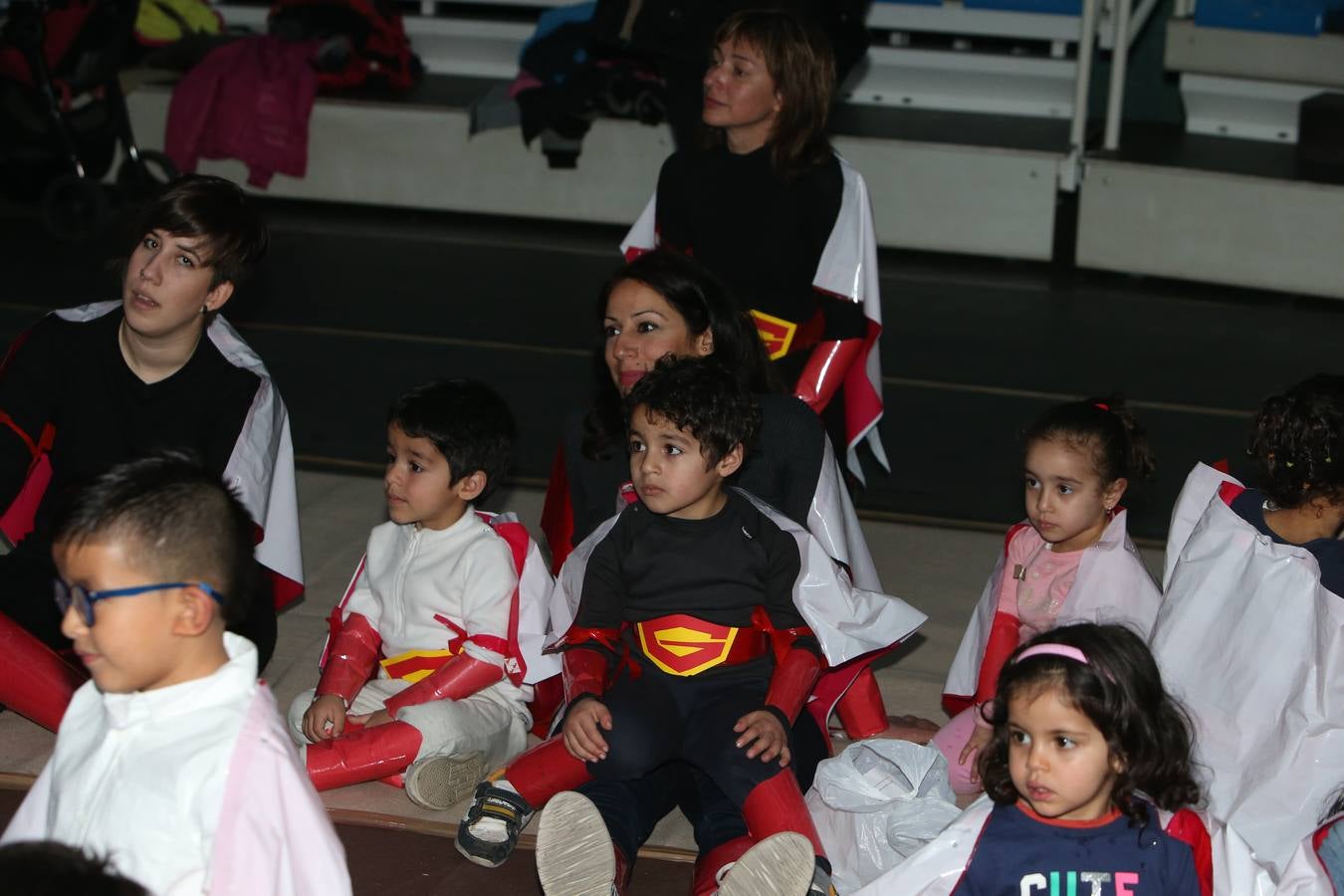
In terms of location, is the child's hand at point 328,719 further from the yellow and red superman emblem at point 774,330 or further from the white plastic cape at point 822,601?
the yellow and red superman emblem at point 774,330

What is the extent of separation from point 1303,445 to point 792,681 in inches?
36.0

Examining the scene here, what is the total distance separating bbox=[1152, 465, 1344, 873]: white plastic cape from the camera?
8.37 feet

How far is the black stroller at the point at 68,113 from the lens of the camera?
6832 millimetres

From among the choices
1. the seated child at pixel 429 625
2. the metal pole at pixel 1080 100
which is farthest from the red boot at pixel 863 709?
the metal pole at pixel 1080 100

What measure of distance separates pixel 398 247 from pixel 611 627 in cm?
473

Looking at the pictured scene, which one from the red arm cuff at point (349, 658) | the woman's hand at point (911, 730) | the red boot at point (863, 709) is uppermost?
the red arm cuff at point (349, 658)

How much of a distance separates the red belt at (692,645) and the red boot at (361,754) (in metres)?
0.47

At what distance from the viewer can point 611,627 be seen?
2811 millimetres

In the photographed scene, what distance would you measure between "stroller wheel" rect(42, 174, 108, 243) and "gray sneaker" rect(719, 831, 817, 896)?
5541 mm

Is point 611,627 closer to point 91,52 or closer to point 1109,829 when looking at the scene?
point 1109,829

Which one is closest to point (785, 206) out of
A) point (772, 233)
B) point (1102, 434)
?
point (772, 233)

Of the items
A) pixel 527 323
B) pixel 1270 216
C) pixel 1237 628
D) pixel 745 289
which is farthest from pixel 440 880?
pixel 1270 216

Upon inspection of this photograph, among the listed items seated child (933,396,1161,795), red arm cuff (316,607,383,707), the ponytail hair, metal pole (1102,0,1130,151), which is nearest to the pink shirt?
seated child (933,396,1161,795)

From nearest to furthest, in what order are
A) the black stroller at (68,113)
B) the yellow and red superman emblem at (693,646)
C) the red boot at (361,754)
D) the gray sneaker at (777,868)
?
A: the gray sneaker at (777,868) < the yellow and red superman emblem at (693,646) < the red boot at (361,754) < the black stroller at (68,113)
